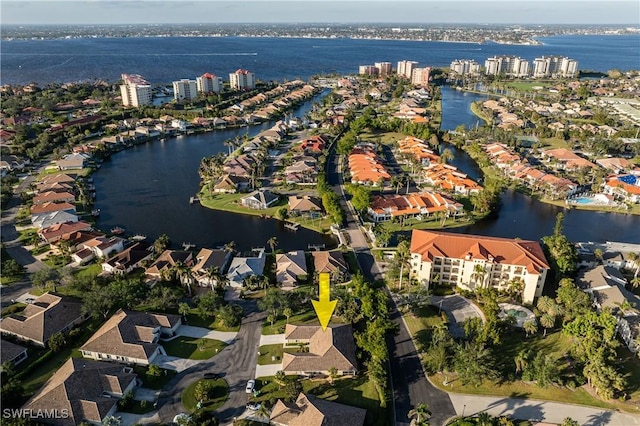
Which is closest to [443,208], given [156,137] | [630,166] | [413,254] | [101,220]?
[413,254]

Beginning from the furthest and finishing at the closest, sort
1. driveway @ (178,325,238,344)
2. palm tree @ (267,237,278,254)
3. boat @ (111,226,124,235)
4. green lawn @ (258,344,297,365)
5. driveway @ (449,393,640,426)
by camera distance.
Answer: boat @ (111,226,124,235) < palm tree @ (267,237,278,254) < driveway @ (178,325,238,344) < green lawn @ (258,344,297,365) < driveway @ (449,393,640,426)

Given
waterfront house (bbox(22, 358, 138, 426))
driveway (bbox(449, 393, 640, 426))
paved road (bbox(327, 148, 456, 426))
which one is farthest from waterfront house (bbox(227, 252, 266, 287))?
driveway (bbox(449, 393, 640, 426))

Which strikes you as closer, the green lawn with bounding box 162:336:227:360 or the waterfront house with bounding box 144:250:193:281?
the green lawn with bounding box 162:336:227:360

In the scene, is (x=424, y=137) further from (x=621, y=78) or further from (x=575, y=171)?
(x=621, y=78)

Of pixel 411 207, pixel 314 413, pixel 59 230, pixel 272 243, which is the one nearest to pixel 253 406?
pixel 314 413

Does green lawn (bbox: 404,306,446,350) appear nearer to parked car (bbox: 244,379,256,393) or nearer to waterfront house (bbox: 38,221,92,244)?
parked car (bbox: 244,379,256,393)

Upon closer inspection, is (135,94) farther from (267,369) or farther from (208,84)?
(267,369)
